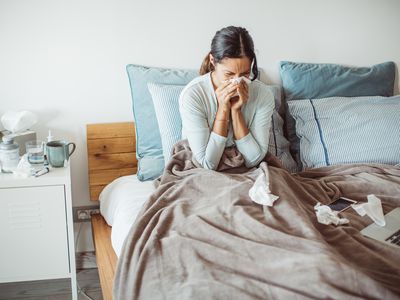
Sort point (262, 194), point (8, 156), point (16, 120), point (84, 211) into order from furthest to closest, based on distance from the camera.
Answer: point (84, 211) → point (16, 120) → point (8, 156) → point (262, 194)

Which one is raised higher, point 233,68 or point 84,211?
point 233,68

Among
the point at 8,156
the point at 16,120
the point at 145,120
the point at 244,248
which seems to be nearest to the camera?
the point at 244,248

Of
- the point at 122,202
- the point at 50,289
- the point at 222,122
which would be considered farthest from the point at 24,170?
the point at 222,122

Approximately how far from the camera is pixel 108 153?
2010 millimetres

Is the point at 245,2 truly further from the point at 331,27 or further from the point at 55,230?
the point at 55,230

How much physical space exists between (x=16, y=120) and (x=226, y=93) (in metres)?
0.90

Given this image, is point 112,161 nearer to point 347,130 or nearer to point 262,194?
point 262,194

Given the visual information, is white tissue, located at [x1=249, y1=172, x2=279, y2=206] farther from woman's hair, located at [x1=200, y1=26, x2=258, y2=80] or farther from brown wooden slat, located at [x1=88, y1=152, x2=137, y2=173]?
brown wooden slat, located at [x1=88, y1=152, x2=137, y2=173]

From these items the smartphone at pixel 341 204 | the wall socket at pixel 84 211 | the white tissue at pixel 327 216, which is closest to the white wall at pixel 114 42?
the wall socket at pixel 84 211

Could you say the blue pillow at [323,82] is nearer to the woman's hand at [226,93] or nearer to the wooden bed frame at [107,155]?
the woman's hand at [226,93]

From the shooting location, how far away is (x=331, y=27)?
2227 mm

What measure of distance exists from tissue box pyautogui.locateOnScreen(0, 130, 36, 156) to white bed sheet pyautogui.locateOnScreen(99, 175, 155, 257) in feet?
1.27

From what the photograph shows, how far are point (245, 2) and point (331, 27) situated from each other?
48cm

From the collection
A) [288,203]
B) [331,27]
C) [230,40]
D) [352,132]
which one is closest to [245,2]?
[331,27]
